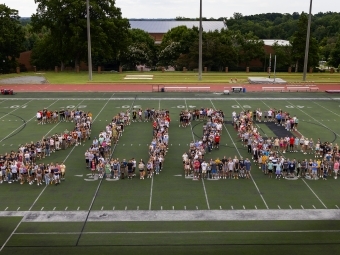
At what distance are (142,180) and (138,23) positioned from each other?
14185cm

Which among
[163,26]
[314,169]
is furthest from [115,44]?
[163,26]

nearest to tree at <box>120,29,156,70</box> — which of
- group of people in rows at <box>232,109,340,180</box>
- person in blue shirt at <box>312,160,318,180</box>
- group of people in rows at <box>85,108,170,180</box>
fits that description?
group of people in rows at <box>232,109,340,180</box>

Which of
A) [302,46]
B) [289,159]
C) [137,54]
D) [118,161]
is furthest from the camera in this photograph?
[137,54]

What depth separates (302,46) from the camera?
71.3m

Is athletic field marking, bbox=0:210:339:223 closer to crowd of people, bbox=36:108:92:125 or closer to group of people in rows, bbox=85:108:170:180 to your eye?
group of people in rows, bbox=85:108:170:180

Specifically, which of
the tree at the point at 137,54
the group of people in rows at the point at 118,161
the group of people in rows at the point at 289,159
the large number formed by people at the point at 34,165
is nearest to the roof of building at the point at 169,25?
the tree at the point at 137,54

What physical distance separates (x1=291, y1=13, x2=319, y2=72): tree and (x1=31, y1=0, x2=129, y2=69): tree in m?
29.5

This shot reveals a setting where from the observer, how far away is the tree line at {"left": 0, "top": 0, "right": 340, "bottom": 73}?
219ft

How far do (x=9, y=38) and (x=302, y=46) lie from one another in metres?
49.6

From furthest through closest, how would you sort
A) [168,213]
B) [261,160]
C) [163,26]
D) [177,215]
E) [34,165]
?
1. [163,26]
2. [261,160]
3. [34,165]
4. [168,213]
5. [177,215]

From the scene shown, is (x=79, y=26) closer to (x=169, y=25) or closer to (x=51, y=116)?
(x=51, y=116)

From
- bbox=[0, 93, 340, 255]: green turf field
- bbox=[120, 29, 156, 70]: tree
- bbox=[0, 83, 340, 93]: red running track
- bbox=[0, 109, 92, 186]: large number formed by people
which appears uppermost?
bbox=[120, 29, 156, 70]: tree

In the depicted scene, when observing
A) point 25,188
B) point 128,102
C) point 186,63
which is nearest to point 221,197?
point 25,188

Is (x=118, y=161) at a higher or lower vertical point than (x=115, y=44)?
lower
